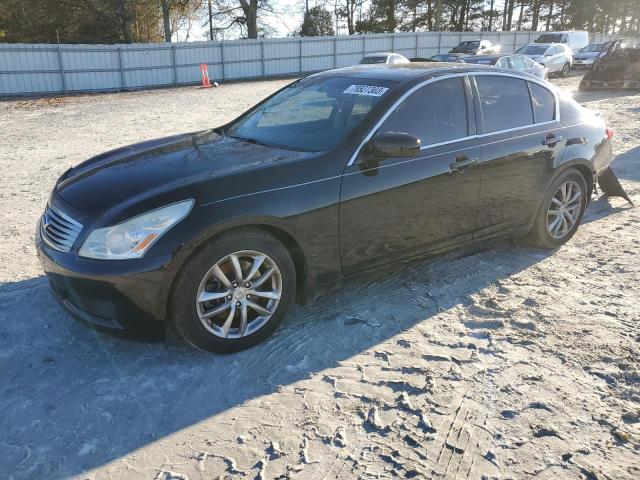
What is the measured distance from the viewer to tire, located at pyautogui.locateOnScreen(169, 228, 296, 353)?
127 inches

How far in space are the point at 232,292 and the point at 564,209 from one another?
11.2 ft

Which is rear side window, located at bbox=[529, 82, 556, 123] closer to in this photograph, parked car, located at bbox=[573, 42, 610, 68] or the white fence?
the white fence

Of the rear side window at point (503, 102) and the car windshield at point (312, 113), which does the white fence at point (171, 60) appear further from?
the rear side window at point (503, 102)

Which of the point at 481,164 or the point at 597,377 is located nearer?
the point at 597,377

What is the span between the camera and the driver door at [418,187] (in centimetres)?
378

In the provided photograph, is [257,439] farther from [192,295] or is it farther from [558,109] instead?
[558,109]

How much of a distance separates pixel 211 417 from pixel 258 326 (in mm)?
736

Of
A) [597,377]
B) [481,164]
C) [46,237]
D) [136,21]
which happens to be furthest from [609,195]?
[136,21]

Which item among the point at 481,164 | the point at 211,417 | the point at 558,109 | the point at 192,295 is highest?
the point at 558,109

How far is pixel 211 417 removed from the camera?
2.93 metres

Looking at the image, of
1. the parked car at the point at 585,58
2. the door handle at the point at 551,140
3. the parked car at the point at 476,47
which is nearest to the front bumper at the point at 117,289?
the door handle at the point at 551,140

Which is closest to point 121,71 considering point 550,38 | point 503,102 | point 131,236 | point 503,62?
point 503,62

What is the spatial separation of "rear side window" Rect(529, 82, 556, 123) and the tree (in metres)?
41.5

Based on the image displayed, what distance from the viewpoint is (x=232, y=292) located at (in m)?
3.38
